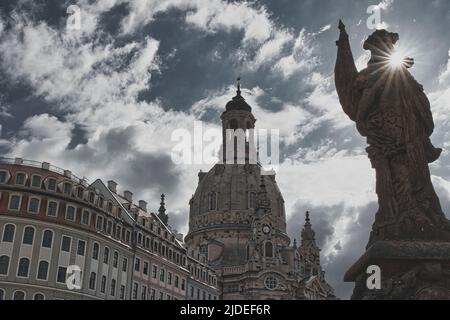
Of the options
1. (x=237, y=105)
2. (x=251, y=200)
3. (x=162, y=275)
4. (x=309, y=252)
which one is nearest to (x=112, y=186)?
(x=162, y=275)

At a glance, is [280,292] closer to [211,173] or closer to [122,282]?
[211,173]

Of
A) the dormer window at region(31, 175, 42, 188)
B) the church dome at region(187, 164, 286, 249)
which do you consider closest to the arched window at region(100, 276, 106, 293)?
the dormer window at region(31, 175, 42, 188)

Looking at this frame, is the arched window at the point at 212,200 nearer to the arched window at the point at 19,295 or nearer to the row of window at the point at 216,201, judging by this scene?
the row of window at the point at 216,201

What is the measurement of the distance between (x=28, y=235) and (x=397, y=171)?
40.0 metres

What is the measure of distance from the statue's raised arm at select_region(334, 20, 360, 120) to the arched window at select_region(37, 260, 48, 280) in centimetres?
3814

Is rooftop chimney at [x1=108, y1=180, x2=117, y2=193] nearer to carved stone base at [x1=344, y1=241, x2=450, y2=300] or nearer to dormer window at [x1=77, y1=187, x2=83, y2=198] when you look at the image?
dormer window at [x1=77, y1=187, x2=83, y2=198]

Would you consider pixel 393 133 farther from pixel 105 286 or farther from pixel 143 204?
pixel 143 204

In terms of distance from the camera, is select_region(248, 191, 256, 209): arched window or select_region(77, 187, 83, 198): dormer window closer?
select_region(77, 187, 83, 198): dormer window

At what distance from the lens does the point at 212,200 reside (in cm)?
11169

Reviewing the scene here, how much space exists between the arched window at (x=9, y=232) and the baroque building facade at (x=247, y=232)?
49.5m

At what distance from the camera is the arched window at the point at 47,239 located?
4755 cm

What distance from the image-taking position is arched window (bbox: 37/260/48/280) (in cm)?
4637

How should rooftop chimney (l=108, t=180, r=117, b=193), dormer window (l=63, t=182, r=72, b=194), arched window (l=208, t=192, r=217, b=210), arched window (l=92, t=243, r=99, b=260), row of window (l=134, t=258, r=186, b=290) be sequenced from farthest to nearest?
arched window (l=208, t=192, r=217, b=210)
rooftop chimney (l=108, t=180, r=117, b=193)
row of window (l=134, t=258, r=186, b=290)
arched window (l=92, t=243, r=99, b=260)
dormer window (l=63, t=182, r=72, b=194)

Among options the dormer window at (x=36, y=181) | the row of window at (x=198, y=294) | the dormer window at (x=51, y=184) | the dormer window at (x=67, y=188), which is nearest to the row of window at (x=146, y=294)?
the row of window at (x=198, y=294)
